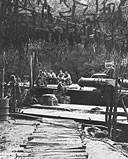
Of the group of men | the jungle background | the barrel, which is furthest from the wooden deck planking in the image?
the group of men

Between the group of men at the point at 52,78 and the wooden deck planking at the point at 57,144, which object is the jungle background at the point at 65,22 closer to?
the wooden deck planking at the point at 57,144

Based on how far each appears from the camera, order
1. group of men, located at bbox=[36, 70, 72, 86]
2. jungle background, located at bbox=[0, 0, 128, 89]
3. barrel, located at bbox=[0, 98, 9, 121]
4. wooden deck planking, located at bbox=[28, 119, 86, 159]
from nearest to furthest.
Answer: jungle background, located at bbox=[0, 0, 128, 89], wooden deck planking, located at bbox=[28, 119, 86, 159], barrel, located at bbox=[0, 98, 9, 121], group of men, located at bbox=[36, 70, 72, 86]

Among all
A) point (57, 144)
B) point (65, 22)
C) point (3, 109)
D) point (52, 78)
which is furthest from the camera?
point (52, 78)

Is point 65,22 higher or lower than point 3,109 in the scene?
higher

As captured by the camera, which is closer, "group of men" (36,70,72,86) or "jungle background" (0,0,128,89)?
"jungle background" (0,0,128,89)

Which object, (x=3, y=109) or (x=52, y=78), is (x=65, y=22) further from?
(x=52, y=78)

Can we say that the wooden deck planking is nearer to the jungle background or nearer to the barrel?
the jungle background

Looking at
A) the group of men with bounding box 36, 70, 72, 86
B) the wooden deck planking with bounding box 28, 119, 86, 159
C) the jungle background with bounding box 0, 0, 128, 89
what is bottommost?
the wooden deck planking with bounding box 28, 119, 86, 159

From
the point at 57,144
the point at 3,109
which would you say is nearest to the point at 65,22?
the point at 57,144

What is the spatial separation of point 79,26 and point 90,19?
0.41 m

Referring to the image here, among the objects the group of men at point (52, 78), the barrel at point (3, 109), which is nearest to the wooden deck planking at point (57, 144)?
the barrel at point (3, 109)

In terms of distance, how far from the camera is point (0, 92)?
17.0 metres

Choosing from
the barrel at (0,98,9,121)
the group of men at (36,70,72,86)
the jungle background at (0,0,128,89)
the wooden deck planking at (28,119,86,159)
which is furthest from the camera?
the group of men at (36,70,72,86)

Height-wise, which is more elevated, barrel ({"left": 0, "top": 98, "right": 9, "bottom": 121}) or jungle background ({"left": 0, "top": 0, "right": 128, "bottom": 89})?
jungle background ({"left": 0, "top": 0, "right": 128, "bottom": 89})
